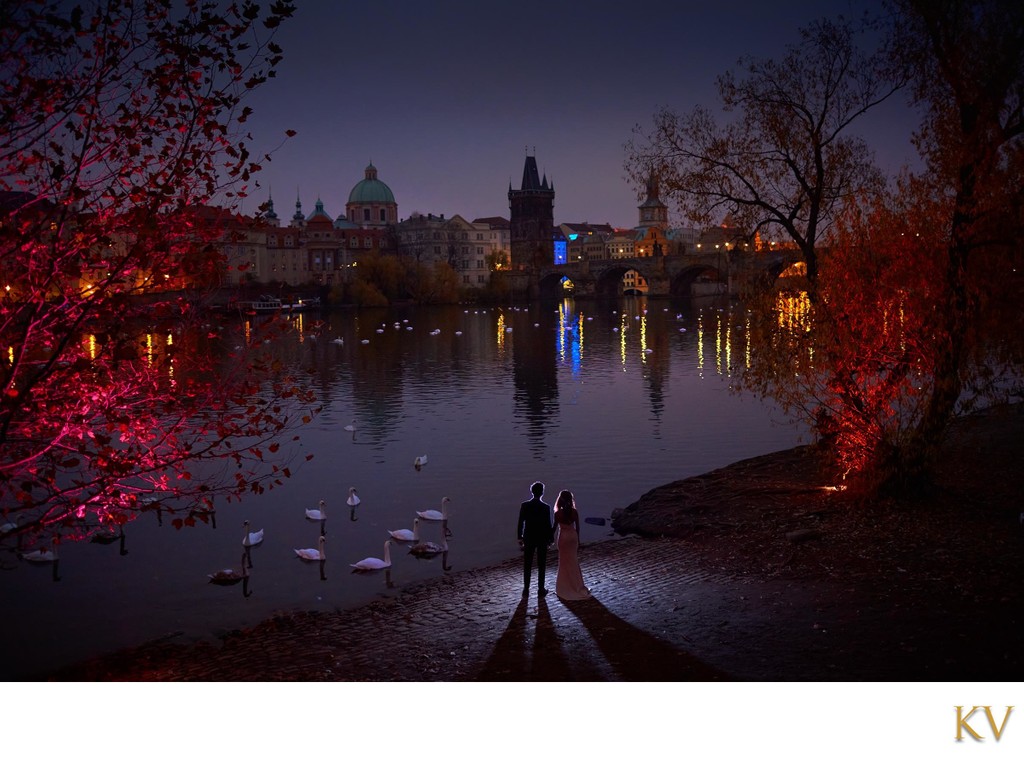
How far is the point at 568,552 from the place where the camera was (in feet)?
28.0

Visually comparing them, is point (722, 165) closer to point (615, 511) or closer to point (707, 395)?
point (615, 511)

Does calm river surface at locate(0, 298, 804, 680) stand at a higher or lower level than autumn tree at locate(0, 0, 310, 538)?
lower

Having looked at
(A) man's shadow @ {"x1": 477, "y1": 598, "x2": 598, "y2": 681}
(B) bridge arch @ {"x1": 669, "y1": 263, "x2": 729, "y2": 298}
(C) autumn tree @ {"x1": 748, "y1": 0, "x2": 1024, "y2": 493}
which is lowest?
(A) man's shadow @ {"x1": 477, "y1": 598, "x2": 598, "y2": 681}

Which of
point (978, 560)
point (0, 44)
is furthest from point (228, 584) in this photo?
point (978, 560)

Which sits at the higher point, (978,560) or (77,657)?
(978,560)

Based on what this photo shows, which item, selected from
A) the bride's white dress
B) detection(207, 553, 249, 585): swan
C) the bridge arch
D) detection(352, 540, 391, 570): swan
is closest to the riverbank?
the bride's white dress

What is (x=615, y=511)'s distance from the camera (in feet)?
43.4

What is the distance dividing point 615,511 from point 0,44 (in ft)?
31.8

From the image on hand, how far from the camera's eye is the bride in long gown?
849 cm

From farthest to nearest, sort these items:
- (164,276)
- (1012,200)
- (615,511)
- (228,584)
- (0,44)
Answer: (615,511) → (228,584) → (1012,200) → (164,276) → (0,44)

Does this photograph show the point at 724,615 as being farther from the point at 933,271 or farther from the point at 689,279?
the point at 689,279

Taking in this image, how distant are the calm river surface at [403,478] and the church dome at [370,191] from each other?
105655mm

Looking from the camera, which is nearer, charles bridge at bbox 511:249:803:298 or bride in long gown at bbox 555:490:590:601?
bride in long gown at bbox 555:490:590:601
